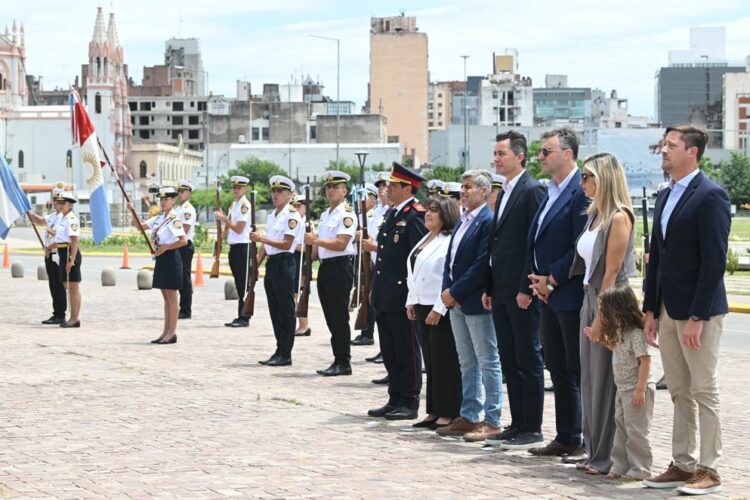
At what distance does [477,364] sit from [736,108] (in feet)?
566

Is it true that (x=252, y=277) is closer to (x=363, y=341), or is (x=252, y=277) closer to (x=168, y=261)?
(x=168, y=261)

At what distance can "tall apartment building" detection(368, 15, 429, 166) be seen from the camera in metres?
180

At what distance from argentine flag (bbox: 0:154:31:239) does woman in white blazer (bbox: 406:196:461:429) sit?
12.6m

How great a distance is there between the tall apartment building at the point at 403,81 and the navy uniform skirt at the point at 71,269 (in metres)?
158

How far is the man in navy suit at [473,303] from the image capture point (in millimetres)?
10430

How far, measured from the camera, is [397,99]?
595 feet

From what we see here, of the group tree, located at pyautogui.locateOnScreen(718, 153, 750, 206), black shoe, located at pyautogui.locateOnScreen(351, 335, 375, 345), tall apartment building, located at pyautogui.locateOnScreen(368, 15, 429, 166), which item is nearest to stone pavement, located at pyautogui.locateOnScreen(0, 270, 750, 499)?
black shoe, located at pyautogui.locateOnScreen(351, 335, 375, 345)

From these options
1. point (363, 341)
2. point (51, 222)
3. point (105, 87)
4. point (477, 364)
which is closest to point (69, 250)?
point (51, 222)

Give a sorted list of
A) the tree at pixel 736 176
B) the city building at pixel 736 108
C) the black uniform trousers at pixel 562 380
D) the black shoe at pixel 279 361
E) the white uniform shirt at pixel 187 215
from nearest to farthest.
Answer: the black uniform trousers at pixel 562 380 < the black shoe at pixel 279 361 < the white uniform shirt at pixel 187 215 < the tree at pixel 736 176 < the city building at pixel 736 108

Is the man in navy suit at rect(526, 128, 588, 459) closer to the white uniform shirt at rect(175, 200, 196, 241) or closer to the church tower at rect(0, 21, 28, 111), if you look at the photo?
the white uniform shirt at rect(175, 200, 196, 241)

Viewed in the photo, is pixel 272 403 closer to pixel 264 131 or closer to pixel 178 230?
pixel 178 230

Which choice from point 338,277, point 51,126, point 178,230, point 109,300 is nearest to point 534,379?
point 338,277

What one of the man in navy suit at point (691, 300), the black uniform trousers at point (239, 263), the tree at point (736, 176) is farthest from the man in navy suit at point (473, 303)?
the tree at point (736, 176)

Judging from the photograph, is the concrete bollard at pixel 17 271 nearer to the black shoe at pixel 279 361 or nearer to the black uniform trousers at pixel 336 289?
the black shoe at pixel 279 361
